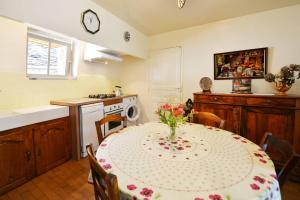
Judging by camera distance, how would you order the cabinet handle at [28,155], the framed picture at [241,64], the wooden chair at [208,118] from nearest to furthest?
the wooden chair at [208,118]
the cabinet handle at [28,155]
the framed picture at [241,64]

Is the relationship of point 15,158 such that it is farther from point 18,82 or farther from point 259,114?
point 259,114

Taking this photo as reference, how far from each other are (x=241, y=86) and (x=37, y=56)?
3.37m

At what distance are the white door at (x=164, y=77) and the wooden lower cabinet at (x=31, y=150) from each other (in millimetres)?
1977

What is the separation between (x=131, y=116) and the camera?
3754 millimetres

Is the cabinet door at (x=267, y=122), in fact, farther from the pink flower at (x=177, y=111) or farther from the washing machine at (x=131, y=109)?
the washing machine at (x=131, y=109)

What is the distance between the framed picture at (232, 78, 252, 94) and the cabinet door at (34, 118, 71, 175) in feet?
9.23

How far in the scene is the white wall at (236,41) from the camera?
2305 millimetres

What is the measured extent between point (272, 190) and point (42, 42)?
317 cm

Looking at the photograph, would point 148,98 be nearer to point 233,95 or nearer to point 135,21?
point 135,21

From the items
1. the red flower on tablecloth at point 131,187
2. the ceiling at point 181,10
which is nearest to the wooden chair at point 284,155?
the red flower on tablecloth at point 131,187

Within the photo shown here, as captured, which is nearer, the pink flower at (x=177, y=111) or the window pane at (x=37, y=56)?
the pink flower at (x=177, y=111)

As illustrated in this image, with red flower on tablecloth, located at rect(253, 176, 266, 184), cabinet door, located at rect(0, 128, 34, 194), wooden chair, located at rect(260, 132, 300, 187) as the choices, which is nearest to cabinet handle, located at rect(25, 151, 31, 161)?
cabinet door, located at rect(0, 128, 34, 194)

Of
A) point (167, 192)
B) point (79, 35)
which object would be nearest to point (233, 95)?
point (167, 192)

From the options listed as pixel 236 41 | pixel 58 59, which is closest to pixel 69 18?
pixel 58 59
